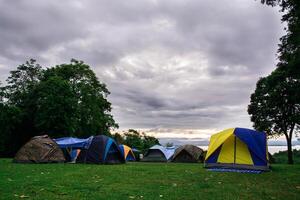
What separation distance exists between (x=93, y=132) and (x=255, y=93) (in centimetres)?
2070

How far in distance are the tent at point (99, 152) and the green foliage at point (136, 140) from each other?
2843 cm

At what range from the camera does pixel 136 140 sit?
180ft

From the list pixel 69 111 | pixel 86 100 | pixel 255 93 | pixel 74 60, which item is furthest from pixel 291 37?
pixel 74 60

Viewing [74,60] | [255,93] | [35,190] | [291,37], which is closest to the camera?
[35,190]

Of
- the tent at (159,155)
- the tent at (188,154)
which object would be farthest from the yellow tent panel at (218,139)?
the tent at (159,155)

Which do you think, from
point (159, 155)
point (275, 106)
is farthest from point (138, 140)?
point (275, 106)

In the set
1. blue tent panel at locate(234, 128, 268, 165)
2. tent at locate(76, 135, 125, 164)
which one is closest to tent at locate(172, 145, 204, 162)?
tent at locate(76, 135, 125, 164)

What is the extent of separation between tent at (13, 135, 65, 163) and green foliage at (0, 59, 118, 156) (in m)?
13.9

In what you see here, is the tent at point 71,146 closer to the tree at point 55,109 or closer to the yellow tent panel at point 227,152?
the yellow tent panel at point 227,152

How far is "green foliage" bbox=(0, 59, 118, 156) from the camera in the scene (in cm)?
3562

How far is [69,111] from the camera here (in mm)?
36406

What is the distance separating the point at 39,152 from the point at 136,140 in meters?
34.6

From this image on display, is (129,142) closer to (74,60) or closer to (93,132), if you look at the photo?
(93,132)

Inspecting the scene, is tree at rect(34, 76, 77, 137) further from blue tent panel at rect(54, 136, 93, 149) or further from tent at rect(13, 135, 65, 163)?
tent at rect(13, 135, 65, 163)
